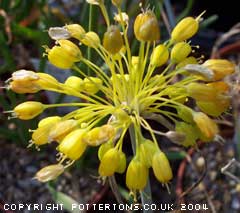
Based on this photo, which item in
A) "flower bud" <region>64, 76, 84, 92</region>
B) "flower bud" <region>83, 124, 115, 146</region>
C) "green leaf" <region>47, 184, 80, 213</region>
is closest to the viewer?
"flower bud" <region>83, 124, 115, 146</region>

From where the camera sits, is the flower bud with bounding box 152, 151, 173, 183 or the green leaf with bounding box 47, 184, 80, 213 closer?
the flower bud with bounding box 152, 151, 173, 183

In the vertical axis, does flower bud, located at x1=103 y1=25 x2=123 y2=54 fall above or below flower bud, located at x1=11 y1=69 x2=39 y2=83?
above

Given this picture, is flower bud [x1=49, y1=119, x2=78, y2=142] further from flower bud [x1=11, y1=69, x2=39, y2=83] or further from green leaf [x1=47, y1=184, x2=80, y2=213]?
green leaf [x1=47, y1=184, x2=80, y2=213]

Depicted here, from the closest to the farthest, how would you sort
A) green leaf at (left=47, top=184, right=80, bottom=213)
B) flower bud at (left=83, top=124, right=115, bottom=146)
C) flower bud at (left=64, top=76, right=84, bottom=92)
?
flower bud at (left=83, top=124, right=115, bottom=146) → flower bud at (left=64, top=76, right=84, bottom=92) → green leaf at (left=47, top=184, right=80, bottom=213)

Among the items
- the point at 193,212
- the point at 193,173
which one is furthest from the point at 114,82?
the point at 193,173

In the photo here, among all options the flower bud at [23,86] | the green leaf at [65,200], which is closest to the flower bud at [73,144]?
the flower bud at [23,86]

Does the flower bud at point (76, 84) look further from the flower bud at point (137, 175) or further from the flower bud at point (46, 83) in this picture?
the flower bud at point (137, 175)

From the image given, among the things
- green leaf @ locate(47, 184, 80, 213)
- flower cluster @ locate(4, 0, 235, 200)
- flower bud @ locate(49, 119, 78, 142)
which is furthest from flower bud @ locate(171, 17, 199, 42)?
green leaf @ locate(47, 184, 80, 213)
